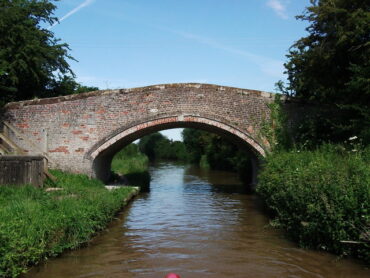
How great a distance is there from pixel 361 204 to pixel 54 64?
14.3 metres

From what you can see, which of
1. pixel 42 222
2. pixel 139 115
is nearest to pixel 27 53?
pixel 139 115

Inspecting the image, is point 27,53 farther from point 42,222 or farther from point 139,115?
point 42,222

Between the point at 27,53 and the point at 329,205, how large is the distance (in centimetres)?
1202

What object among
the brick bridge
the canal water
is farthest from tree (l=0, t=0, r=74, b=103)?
the canal water

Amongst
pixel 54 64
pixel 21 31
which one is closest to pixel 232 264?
pixel 21 31

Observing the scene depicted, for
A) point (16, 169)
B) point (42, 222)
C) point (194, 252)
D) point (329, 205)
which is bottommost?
point (194, 252)

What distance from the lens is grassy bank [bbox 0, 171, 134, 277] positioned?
593 centimetres

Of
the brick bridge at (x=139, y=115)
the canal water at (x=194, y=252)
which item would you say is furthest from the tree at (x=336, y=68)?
the canal water at (x=194, y=252)

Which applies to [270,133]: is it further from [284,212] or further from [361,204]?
[361,204]

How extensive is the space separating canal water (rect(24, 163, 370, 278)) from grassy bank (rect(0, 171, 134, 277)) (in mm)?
247

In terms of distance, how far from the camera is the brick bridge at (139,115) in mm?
13852

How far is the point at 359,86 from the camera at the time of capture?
10.2 m

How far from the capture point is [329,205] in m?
6.78

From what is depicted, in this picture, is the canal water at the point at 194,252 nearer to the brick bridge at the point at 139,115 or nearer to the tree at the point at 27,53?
the brick bridge at the point at 139,115
